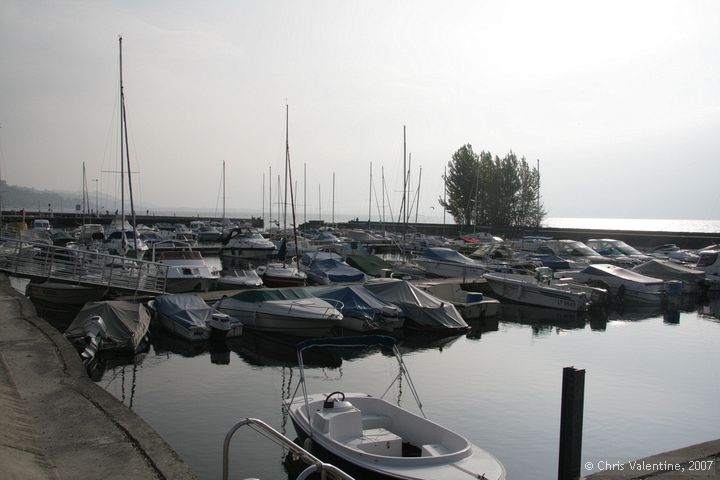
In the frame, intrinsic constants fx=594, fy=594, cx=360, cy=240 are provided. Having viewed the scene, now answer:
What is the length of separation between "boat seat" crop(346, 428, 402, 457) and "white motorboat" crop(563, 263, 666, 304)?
2797cm

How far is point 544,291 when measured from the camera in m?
31.8

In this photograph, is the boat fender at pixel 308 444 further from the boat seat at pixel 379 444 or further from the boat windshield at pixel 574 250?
the boat windshield at pixel 574 250

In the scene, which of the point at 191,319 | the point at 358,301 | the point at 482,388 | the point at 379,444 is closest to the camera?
the point at 379,444

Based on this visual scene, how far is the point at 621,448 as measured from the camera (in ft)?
43.4

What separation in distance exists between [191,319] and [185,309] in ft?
2.55

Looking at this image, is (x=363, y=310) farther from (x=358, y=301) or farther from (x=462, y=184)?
(x=462, y=184)

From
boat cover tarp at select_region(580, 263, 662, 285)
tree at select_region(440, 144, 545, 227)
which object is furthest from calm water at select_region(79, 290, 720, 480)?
tree at select_region(440, 144, 545, 227)

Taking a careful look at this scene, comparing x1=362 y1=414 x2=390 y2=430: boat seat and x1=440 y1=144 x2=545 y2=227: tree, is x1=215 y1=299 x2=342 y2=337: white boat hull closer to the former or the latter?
x1=362 y1=414 x2=390 y2=430: boat seat

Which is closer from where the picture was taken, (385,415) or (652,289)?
(385,415)

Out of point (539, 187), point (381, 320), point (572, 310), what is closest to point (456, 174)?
point (539, 187)

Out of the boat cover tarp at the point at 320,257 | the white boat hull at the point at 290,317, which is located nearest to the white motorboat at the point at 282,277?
the boat cover tarp at the point at 320,257

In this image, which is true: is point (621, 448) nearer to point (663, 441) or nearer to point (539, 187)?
point (663, 441)

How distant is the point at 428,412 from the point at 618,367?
901cm

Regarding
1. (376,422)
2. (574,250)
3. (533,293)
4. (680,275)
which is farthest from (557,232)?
(376,422)
